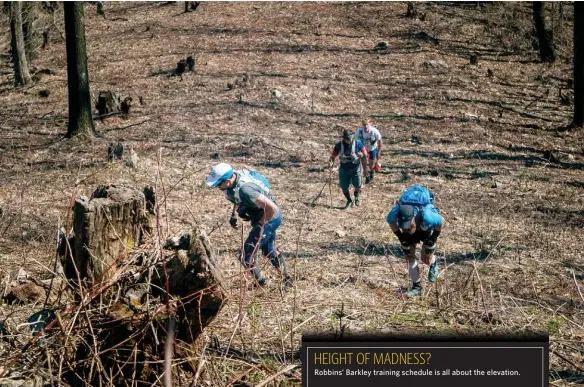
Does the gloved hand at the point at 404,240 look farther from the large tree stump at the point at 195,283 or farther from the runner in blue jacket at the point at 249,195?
the large tree stump at the point at 195,283

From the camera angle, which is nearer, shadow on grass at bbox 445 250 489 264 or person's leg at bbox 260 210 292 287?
person's leg at bbox 260 210 292 287

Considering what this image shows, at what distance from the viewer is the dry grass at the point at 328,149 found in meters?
6.05

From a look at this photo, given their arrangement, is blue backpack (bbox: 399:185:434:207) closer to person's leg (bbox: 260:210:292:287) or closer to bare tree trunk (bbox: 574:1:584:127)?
person's leg (bbox: 260:210:292:287)

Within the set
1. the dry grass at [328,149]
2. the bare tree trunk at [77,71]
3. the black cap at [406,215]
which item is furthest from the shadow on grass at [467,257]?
the bare tree trunk at [77,71]

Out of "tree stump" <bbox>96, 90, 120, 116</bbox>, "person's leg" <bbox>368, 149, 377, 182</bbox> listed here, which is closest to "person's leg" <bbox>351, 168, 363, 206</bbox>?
"person's leg" <bbox>368, 149, 377, 182</bbox>

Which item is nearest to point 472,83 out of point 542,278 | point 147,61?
point 147,61

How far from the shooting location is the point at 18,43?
22062 mm

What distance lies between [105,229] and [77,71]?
1171 centimetres

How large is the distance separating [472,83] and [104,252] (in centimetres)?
2094

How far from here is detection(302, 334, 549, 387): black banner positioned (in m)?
3.40

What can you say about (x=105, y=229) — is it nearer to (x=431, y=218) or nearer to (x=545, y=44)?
(x=431, y=218)

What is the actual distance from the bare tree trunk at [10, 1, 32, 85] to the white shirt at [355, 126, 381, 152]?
40.4ft

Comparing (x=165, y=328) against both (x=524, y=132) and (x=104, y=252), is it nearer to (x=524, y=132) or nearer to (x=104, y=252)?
(x=104, y=252)

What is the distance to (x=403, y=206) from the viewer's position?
320 inches
